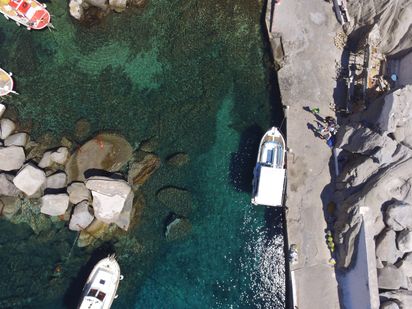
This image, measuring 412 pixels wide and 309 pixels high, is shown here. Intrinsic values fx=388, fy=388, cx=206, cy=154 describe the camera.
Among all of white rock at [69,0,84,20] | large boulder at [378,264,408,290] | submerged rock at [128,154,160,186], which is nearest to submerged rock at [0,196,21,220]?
submerged rock at [128,154,160,186]

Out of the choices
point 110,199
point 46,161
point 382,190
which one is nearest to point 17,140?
point 46,161

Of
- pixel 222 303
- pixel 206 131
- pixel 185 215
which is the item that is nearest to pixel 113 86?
pixel 206 131

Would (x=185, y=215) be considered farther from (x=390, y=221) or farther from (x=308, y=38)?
(x=308, y=38)

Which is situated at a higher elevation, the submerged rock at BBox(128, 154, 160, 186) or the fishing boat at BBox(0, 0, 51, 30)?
the fishing boat at BBox(0, 0, 51, 30)

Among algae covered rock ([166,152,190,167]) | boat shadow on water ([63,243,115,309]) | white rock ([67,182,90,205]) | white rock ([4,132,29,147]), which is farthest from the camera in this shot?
white rock ([4,132,29,147])

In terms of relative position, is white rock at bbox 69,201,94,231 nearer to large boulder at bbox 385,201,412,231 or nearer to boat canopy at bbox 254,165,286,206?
boat canopy at bbox 254,165,286,206

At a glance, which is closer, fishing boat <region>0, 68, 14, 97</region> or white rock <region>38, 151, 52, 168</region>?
white rock <region>38, 151, 52, 168</region>
